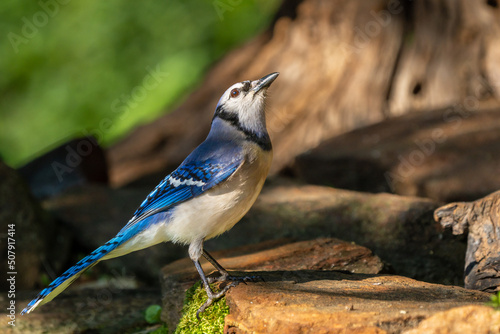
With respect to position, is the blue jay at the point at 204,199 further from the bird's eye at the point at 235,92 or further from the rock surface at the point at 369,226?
the rock surface at the point at 369,226

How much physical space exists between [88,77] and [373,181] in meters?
9.09

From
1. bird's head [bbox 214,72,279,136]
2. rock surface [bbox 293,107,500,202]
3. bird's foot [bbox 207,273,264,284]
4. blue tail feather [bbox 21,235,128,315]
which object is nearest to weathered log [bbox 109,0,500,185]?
rock surface [bbox 293,107,500,202]

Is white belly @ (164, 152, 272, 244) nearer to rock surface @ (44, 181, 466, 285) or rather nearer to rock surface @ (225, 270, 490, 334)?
rock surface @ (225, 270, 490, 334)

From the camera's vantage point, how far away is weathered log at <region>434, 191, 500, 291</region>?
154 inches

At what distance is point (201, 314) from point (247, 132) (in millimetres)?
1320

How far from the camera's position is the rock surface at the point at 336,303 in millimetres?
2907

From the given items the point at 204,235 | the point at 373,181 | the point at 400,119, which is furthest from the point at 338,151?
the point at 204,235

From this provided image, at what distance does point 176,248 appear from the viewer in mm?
6273

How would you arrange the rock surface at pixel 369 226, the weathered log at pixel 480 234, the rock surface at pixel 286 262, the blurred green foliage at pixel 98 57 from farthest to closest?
the blurred green foliage at pixel 98 57 → the rock surface at pixel 369 226 → the rock surface at pixel 286 262 → the weathered log at pixel 480 234

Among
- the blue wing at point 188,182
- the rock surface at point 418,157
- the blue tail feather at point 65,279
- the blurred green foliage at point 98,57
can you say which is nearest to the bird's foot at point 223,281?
the blue wing at point 188,182

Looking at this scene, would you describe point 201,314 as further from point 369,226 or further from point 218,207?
point 369,226

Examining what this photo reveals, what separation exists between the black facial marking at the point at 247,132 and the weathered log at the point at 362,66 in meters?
4.44

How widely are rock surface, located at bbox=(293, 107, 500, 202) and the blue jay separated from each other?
9.38ft

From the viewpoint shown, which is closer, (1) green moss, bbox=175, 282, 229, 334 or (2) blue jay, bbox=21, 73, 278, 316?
(1) green moss, bbox=175, 282, 229, 334
